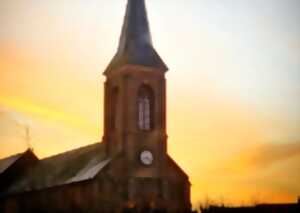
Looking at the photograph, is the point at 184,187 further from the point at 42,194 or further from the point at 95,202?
the point at 42,194

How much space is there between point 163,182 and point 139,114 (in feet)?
15.9

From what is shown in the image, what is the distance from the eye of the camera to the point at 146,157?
48500mm

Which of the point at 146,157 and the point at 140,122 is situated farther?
the point at 140,122

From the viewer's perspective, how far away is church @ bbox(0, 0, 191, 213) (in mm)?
46688

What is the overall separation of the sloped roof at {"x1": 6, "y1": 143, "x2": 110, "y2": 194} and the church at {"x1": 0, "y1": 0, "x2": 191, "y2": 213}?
11 cm

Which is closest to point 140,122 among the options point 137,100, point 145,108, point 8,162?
point 145,108

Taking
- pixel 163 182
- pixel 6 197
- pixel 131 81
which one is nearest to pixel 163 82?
pixel 131 81

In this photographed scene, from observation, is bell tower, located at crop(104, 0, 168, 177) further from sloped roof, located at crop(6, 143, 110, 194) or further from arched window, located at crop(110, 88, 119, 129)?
sloped roof, located at crop(6, 143, 110, 194)

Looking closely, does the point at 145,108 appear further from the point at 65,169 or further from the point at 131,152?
the point at 65,169

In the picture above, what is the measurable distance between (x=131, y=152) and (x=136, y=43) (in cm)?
759

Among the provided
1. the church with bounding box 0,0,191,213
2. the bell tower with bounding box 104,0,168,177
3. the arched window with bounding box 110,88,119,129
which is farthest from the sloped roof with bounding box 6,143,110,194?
the arched window with bounding box 110,88,119,129

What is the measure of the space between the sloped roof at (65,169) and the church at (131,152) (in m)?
0.11

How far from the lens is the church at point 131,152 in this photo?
→ 46688 mm

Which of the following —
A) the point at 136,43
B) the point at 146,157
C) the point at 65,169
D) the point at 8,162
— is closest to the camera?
the point at 146,157
